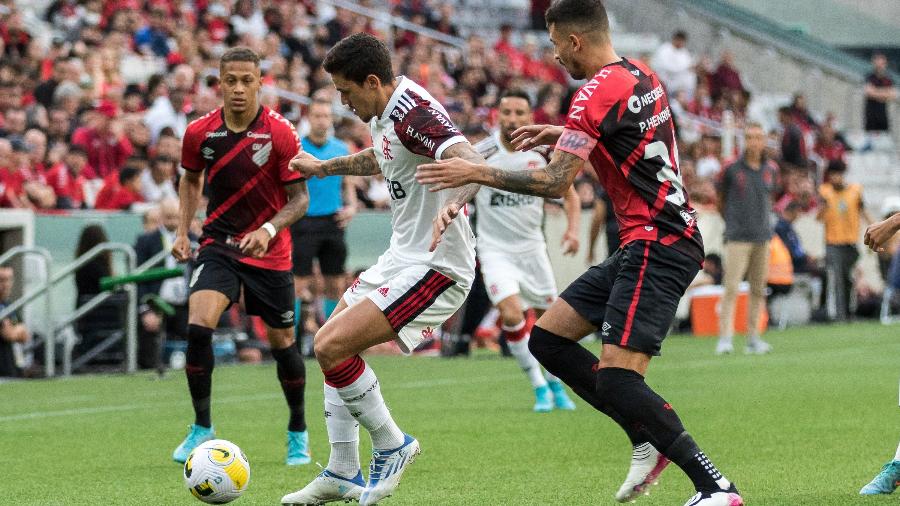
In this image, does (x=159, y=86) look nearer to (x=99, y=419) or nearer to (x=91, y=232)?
(x=91, y=232)

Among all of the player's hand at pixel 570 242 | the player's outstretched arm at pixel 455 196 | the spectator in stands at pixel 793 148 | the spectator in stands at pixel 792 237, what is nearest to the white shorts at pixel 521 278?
the player's hand at pixel 570 242

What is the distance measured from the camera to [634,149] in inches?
253

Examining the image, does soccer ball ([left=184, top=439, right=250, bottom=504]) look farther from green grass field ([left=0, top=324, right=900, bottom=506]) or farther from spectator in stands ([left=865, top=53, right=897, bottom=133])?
spectator in stands ([left=865, top=53, right=897, bottom=133])

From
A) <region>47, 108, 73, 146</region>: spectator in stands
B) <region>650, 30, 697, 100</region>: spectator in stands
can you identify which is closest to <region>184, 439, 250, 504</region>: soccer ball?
<region>47, 108, 73, 146</region>: spectator in stands

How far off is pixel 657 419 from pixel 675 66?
83.1ft

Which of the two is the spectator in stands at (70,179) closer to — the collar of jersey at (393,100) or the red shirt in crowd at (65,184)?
the red shirt in crowd at (65,184)

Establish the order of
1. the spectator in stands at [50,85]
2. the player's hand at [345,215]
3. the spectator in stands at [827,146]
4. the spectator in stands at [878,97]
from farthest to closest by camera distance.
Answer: the spectator in stands at [878,97]
the spectator in stands at [827,146]
the spectator in stands at [50,85]
the player's hand at [345,215]

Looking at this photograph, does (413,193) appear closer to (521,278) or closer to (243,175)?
(243,175)

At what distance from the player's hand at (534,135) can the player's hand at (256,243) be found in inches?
86.4

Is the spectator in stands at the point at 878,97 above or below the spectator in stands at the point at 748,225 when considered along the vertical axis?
above

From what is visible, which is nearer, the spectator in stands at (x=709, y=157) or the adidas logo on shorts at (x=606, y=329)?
the adidas logo on shorts at (x=606, y=329)

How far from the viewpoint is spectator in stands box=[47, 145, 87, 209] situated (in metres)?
16.6

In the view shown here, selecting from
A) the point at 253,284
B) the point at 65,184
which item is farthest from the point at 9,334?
the point at 253,284

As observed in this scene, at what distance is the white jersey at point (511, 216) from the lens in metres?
12.4
